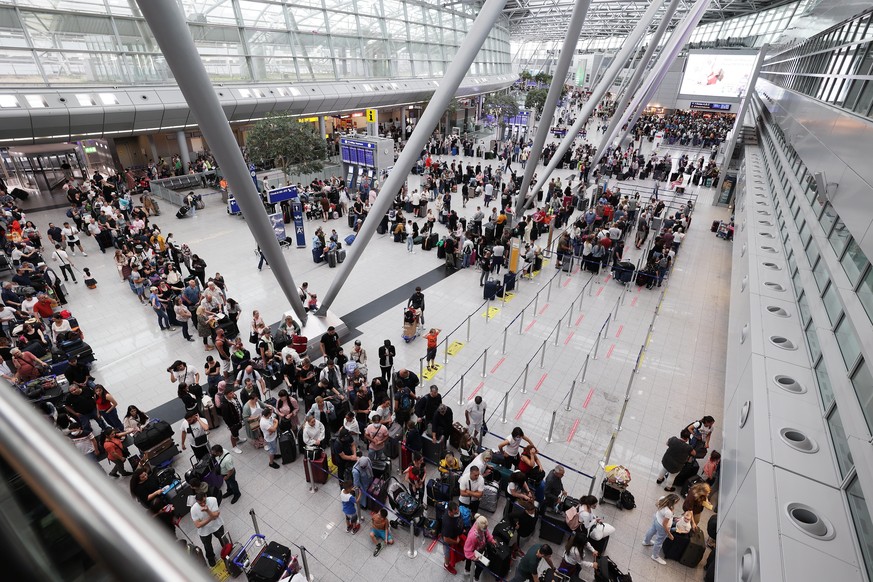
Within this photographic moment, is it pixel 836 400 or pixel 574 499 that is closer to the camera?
pixel 836 400

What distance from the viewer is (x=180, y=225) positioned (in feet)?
73.1

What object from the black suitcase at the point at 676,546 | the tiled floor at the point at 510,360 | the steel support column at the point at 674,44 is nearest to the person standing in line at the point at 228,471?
the tiled floor at the point at 510,360

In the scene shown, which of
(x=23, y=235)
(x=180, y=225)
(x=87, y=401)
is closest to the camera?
(x=87, y=401)

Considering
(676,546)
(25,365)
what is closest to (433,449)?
(676,546)

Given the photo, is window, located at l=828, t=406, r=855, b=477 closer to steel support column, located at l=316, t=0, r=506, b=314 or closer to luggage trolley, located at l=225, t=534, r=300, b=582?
luggage trolley, located at l=225, t=534, r=300, b=582

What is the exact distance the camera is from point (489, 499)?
7.99 m

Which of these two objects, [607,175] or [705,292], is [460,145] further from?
[705,292]

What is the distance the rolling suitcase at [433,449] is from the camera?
345 inches

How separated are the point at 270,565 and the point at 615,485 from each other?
576 centimetres

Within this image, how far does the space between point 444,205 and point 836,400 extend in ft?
59.6

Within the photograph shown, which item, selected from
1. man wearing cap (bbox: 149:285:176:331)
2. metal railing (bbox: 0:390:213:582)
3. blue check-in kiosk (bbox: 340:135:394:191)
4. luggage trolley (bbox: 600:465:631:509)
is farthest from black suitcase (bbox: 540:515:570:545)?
blue check-in kiosk (bbox: 340:135:394:191)

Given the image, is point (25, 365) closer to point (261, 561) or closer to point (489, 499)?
point (261, 561)

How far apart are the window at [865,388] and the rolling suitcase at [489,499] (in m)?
Answer: 5.17

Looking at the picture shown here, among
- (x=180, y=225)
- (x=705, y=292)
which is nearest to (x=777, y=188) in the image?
(x=705, y=292)
